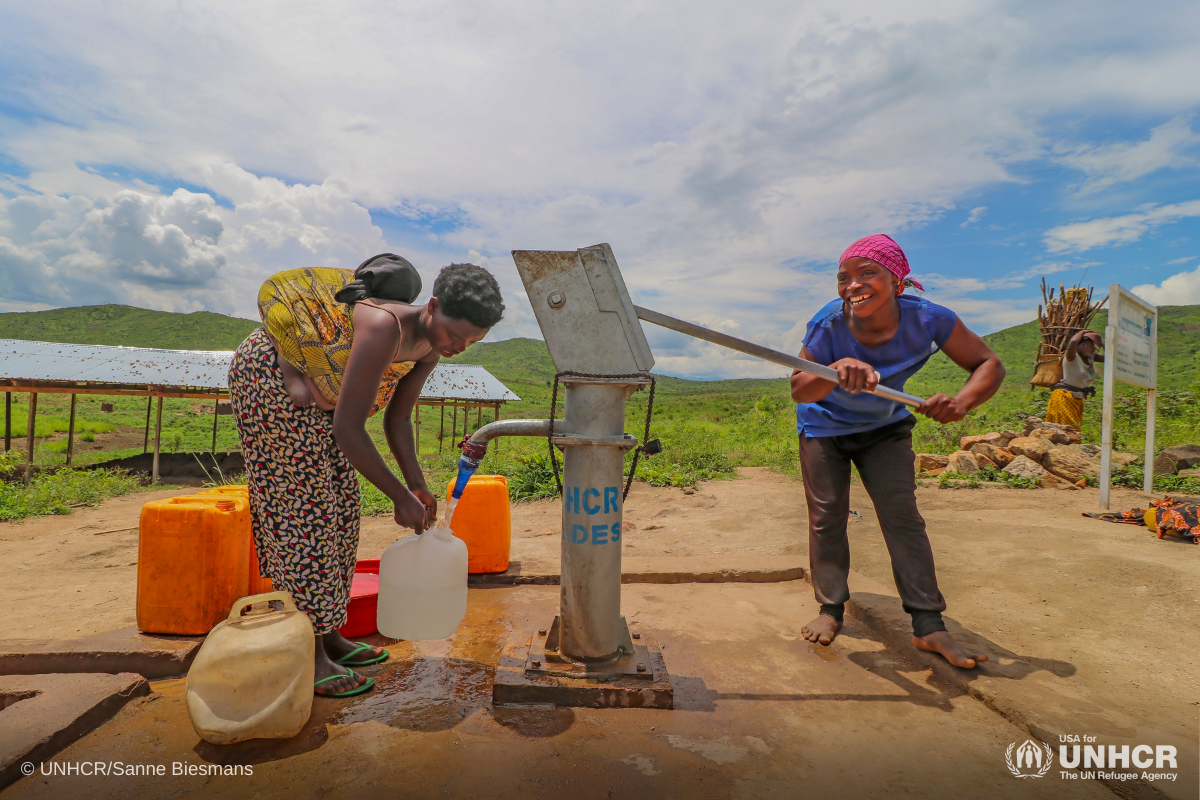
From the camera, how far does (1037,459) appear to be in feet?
23.2

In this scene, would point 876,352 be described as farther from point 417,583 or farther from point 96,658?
point 96,658

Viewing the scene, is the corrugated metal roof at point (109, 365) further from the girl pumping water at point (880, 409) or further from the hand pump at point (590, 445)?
the girl pumping water at point (880, 409)

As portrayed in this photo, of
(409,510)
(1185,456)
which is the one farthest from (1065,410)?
(409,510)

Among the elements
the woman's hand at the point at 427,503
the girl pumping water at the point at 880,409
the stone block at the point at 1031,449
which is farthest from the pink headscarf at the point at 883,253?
the stone block at the point at 1031,449

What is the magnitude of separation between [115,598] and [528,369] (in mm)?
53638

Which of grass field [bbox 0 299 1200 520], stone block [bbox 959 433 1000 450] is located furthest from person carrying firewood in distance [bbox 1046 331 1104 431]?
stone block [bbox 959 433 1000 450]

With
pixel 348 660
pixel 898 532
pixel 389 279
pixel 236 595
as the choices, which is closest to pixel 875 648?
pixel 898 532

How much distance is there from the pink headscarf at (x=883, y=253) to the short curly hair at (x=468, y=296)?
4.69ft

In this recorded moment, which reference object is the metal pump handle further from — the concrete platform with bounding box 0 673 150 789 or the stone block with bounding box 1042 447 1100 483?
the stone block with bounding box 1042 447 1100 483

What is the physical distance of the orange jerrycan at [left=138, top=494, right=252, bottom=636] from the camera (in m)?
2.20

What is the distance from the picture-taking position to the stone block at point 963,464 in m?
7.10

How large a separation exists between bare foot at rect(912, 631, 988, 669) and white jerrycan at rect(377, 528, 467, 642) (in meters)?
1.69

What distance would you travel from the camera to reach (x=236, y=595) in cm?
227

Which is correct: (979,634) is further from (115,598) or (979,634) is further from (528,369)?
(528,369)
